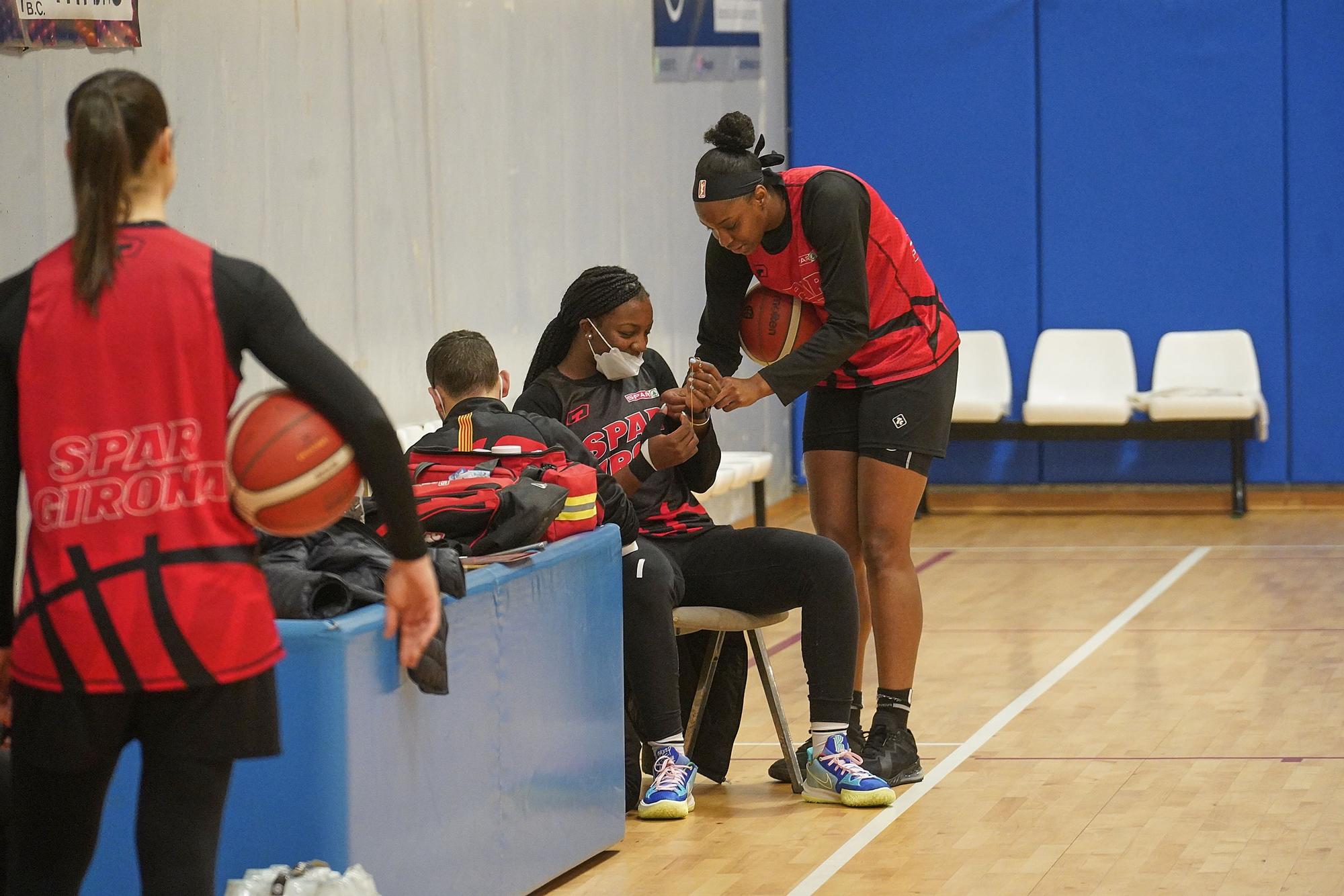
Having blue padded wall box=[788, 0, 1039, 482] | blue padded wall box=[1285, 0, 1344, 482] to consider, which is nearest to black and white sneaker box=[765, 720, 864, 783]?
blue padded wall box=[788, 0, 1039, 482]

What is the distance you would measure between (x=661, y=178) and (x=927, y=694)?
138 inches

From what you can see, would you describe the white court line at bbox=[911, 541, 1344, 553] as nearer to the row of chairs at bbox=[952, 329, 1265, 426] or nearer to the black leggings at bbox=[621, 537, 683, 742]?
the row of chairs at bbox=[952, 329, 1265, 426]

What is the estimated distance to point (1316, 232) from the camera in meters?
8.93

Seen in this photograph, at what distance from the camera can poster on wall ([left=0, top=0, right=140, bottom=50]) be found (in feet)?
12.3

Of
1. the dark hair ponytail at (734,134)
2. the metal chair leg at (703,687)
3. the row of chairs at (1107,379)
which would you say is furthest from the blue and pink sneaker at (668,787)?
the row of chairs at (1107,379)

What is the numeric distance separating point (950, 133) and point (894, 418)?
584 cm

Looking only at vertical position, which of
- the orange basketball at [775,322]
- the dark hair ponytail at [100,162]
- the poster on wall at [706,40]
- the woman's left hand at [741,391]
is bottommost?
the woman's left hand at [741,391]

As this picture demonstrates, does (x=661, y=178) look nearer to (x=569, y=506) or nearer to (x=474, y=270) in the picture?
(x=474, y=270)

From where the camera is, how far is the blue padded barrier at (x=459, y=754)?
2.53 m

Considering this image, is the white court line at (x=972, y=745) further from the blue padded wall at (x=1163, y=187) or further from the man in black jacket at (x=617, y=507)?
the blue padded wall at (x=1163, y=187)

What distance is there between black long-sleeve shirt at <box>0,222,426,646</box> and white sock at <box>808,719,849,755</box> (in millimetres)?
1922

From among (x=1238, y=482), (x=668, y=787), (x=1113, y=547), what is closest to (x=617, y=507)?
(x=668, y=787)

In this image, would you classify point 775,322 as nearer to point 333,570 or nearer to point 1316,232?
point 333,570

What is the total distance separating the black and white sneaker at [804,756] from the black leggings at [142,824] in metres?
2.16
